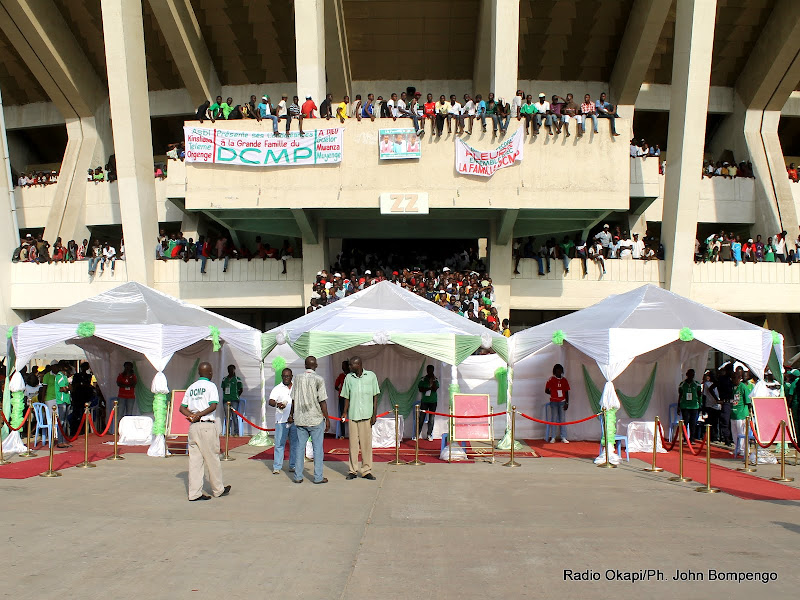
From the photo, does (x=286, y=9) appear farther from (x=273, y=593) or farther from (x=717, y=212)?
(x=273, y=593)

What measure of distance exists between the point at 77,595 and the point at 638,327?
11.5 m

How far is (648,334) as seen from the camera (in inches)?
566

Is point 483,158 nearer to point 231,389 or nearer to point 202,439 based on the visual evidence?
point 231,389

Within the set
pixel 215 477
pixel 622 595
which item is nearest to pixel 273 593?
pixel 622 595

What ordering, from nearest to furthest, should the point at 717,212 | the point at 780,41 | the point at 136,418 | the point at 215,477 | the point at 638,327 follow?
the point at 215,477
the point at 638,327
the point at 136,418
the point at 780,41
the point at 717,212

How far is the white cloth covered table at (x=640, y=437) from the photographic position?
16.0 metres

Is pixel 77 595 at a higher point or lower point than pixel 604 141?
lower

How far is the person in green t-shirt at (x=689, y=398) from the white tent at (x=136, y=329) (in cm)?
936

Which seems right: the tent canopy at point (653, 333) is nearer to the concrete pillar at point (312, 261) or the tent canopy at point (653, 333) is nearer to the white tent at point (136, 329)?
the white tent at point (136, 329)

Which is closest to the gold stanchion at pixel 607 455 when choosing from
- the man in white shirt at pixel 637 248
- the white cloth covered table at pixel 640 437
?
the white cloth covered table at pixel 640 437

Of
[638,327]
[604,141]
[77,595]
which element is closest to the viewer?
[77,595]

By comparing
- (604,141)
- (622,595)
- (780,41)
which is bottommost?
(622,595)

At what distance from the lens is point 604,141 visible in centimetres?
2286

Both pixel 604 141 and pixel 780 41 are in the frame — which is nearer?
pixel 604 141
